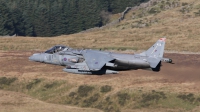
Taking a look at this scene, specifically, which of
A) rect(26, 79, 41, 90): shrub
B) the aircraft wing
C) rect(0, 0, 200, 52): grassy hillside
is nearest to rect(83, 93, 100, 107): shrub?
the aircraft wing

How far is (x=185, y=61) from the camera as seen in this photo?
6238 cm

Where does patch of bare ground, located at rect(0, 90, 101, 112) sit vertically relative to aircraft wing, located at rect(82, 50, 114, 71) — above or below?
below

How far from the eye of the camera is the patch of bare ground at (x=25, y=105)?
157 ft

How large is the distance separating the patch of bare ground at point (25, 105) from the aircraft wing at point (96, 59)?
730cm

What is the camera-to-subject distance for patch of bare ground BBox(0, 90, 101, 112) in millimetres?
47781

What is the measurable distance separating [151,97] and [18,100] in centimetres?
1776

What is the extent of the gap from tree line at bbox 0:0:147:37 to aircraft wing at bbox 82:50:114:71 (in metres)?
106

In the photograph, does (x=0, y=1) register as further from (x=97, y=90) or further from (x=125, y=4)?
(x=97, y=90)

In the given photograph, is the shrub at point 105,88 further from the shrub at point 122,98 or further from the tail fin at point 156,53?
the tail fin at point 156,53

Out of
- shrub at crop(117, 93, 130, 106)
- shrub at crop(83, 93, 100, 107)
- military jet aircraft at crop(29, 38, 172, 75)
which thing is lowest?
shrub at crop(83, 93, 100, 107)

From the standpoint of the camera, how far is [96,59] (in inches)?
1748

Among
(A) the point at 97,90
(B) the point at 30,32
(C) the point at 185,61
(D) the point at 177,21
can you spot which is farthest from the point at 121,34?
(B) the point at 30,32

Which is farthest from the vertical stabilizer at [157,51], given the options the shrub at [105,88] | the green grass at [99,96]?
the shrub at [105,88]

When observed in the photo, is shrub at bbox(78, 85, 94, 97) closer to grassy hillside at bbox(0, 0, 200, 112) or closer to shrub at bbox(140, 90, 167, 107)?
grassy hillside at bbox(0, 0, 200, 112)
